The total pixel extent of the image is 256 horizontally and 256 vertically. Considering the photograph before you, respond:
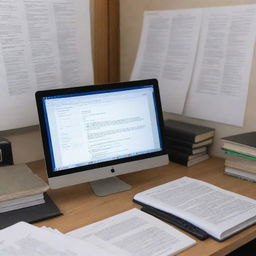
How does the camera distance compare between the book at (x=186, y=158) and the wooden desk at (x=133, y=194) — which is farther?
the book at (x=186, y=158)

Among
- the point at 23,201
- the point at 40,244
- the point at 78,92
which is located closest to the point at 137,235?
the point at 40,244

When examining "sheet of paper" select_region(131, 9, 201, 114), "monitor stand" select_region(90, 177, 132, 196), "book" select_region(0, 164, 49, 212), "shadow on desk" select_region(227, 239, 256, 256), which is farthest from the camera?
"sheet of paper" select_region(131, 9, 201, 114)

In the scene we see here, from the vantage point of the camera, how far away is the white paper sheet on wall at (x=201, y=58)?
5.03 feet

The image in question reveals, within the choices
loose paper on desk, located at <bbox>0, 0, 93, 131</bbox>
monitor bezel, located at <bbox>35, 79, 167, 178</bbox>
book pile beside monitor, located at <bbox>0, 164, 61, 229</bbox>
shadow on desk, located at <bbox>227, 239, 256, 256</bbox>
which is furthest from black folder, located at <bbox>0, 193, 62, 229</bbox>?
shadow on desk, located at <bbox>227, 239, 256, 256</bbox>

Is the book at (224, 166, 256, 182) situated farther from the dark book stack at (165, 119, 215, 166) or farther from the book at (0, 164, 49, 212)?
the book at (0, 164, 49, 212)

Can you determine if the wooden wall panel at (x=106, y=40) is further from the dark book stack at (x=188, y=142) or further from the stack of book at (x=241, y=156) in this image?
the stack of book at (x=241, y=156)

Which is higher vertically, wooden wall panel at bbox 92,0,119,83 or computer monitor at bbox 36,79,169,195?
wooden wall panel at bbox 92,0,119,83

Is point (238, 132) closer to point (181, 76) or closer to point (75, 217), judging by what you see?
point (181, 76)

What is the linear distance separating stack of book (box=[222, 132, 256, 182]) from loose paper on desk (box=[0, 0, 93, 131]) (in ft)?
2.19

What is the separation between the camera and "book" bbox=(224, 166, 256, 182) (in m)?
1.43

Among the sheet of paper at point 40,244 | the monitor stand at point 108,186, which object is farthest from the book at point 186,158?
the sheet of paper at point 40,244

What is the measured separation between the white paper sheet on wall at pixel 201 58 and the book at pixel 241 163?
0.17 m

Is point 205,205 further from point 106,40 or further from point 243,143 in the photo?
point 106,40

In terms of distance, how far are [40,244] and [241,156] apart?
0.81 m
